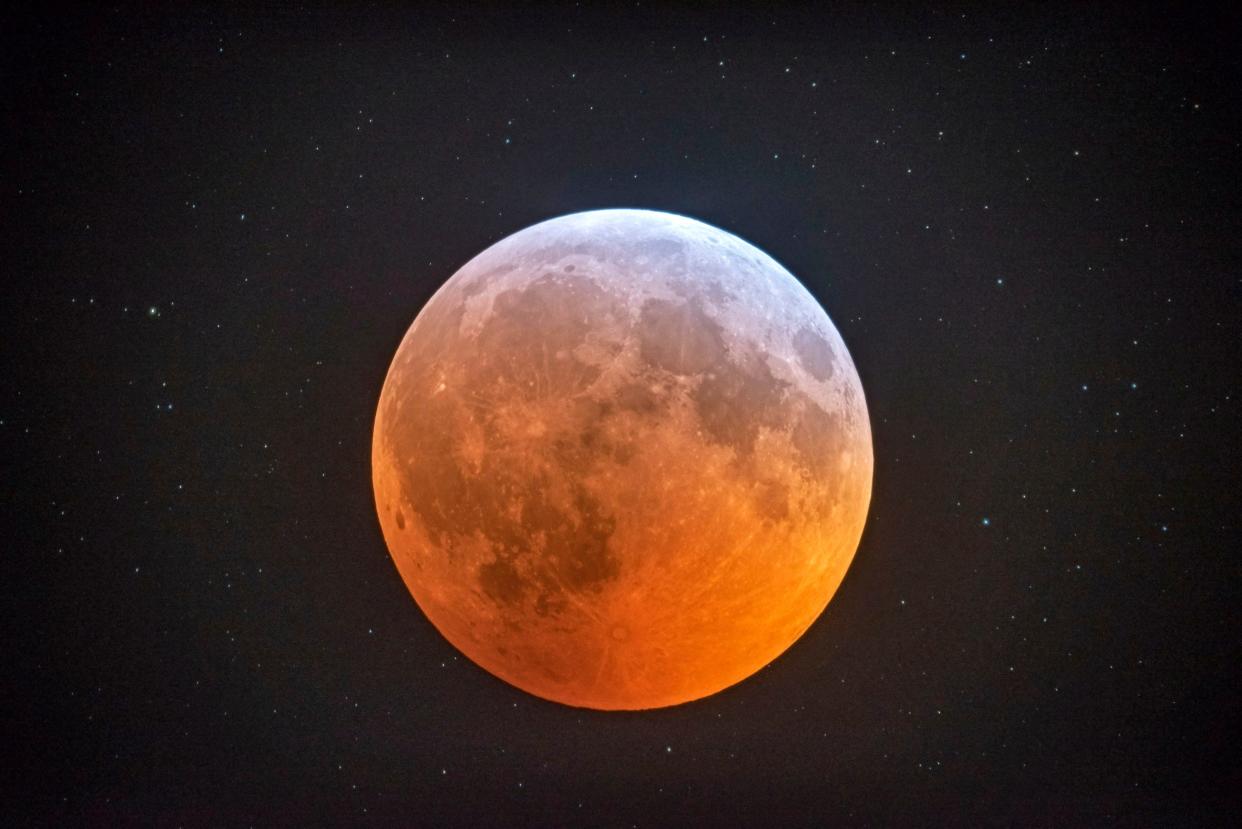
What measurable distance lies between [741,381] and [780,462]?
32 cm

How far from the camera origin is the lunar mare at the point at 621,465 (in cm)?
291

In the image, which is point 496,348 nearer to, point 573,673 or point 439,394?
point 439,394

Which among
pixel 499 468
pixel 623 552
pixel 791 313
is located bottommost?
pixel 623 552

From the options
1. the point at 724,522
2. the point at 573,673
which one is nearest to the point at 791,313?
the point at 724,522

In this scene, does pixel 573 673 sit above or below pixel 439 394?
below

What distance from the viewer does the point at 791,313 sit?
11.2 ft

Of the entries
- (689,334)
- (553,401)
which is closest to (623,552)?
(553,401)

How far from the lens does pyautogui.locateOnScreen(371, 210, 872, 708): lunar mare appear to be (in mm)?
2908

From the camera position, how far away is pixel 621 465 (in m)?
2.87

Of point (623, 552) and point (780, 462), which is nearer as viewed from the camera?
point (623, 552)

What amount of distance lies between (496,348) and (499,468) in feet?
1.40

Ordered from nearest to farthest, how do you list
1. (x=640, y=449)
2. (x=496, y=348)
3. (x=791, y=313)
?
(x=640, y=449) → (x=496, y=348) → (x=791, y=313)

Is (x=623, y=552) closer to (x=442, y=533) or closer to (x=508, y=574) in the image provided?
(x=508, y=574)

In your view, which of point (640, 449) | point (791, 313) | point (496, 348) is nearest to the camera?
point (640, 449)
